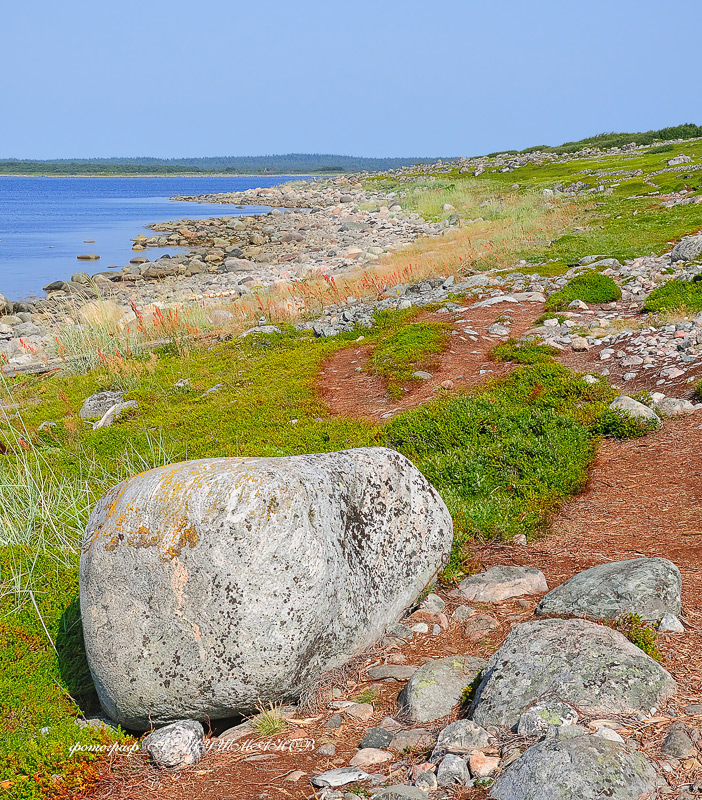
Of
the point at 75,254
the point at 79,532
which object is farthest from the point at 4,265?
the point at 79,532

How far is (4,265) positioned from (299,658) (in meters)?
43.2

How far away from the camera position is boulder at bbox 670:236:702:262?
16.9 metres

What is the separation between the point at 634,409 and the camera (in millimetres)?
8578

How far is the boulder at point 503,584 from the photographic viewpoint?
18.5 ft

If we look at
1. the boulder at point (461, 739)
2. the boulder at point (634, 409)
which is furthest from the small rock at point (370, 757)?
the boulder at point (634, 409)

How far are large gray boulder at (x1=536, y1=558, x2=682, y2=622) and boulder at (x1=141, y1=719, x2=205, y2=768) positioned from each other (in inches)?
99.6

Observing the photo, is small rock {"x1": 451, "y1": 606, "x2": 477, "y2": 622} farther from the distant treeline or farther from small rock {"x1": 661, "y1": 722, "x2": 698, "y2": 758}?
the distant treeline

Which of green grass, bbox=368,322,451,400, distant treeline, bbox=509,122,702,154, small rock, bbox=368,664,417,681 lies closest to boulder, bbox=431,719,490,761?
small rock, bbox=368,664,417,681

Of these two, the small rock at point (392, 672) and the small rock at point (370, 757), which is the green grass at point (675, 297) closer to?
the small rock at point (392, 672)

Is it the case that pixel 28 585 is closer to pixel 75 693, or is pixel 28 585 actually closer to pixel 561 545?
pixel 75 693

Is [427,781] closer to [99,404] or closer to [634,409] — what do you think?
[634,409]

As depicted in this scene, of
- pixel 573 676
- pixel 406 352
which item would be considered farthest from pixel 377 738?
pixel 406 352

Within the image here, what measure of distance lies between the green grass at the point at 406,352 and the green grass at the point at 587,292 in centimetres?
266

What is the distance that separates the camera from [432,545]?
571 centimetres
